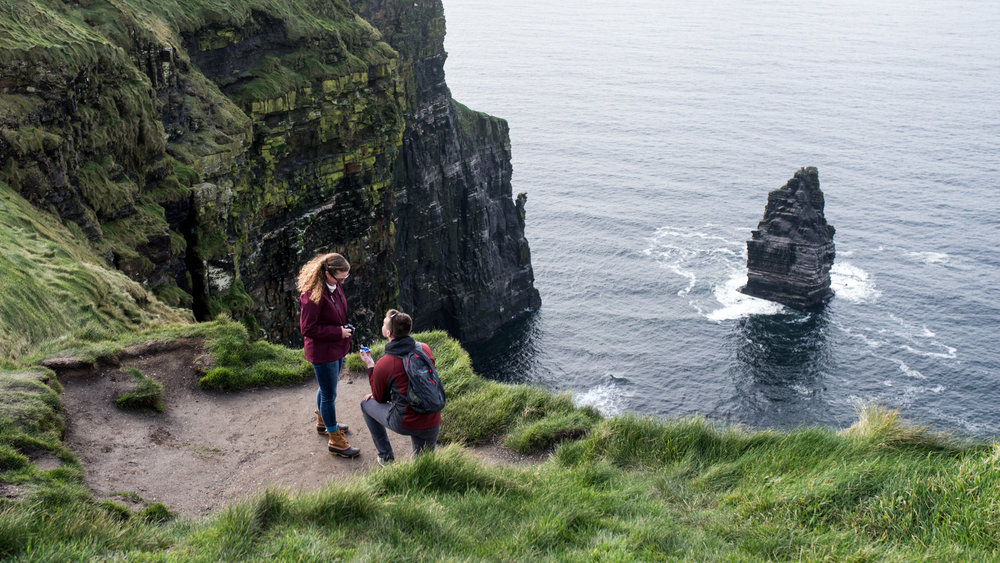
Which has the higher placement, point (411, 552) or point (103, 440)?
point (411, 552)

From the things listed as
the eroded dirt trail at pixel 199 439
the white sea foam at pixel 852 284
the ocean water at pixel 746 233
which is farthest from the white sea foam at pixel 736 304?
the eroded dirt trail at pixel 199 439

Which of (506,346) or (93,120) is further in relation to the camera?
(506,346)

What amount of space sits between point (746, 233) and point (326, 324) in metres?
81.8

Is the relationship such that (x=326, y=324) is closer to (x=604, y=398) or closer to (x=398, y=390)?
(x=398, y=390)

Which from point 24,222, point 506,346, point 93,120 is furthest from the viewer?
point 506,346

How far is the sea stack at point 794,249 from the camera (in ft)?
243

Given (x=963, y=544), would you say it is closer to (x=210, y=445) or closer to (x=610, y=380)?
(x=210, y=445)

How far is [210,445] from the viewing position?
1132 cm

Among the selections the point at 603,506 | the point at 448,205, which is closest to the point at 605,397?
the point at 448,205

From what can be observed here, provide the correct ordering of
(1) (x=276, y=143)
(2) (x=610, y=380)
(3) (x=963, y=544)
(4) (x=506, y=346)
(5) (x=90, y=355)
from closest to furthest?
(3) (x=963, y=544), (5) (x=90, y=355), (1) (x=276, y=143), (2) (x=610, y=380), (4) (x=506, y=346)

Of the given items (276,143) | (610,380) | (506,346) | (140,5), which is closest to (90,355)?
(140,5)

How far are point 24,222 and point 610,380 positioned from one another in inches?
1889

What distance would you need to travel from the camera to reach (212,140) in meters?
27.0

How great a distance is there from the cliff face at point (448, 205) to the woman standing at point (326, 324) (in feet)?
190
